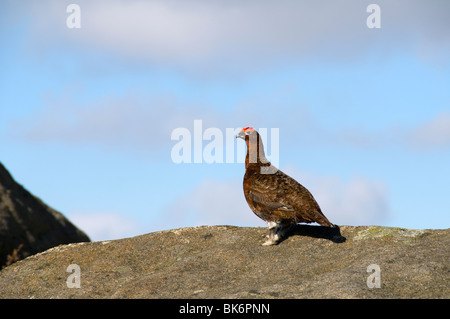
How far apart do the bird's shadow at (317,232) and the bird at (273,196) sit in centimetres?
15

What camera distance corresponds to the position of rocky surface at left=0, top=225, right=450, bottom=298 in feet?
29.1

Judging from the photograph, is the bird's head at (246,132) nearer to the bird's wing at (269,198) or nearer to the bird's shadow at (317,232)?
the bird's wing at (269,198)

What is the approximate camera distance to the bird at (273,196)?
11125 mm

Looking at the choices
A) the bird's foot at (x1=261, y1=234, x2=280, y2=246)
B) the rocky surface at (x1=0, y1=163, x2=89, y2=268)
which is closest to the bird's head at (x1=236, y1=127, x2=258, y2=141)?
the bird's foot at (x1=261, y1=234, x2=280, y2=246)

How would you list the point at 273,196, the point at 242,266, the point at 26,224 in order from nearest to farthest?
the point at 242,266
the point at 273,196
the point at 26,224

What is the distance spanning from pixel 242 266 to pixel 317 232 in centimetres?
203

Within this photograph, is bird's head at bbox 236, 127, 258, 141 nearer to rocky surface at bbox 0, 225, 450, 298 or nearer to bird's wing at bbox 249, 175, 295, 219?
bird's wing at bbox 249, 175, 295, 219

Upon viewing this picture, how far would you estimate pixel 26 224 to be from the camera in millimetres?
16984

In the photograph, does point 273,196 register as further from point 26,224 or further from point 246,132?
point 26,224

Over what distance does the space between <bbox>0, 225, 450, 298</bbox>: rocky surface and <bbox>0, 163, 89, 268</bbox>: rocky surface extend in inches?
185

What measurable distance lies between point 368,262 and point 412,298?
143 centimetres

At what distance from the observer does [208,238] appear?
12000mm

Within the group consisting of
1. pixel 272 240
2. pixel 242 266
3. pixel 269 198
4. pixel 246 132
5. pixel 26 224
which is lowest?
pixel 26 224

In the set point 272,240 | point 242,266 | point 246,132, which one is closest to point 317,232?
point 272,240
